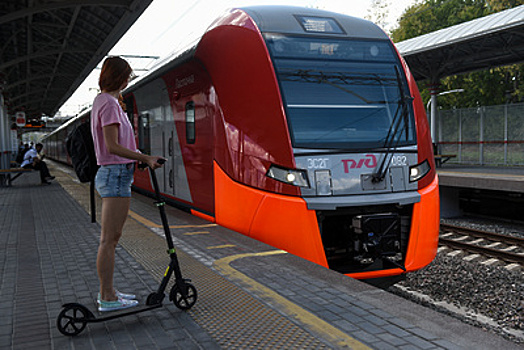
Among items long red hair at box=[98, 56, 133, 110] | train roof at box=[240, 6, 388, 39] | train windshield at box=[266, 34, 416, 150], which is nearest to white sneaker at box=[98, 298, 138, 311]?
long red hair at box=[98, 56, 133, 110]

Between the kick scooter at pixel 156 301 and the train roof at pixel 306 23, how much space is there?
9.59ft

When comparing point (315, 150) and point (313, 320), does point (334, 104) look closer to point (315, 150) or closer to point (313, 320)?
point (315, 150)

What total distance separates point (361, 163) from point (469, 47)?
1347 cm

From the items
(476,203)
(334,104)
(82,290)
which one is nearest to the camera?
(82,290)

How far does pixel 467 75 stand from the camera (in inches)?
1468

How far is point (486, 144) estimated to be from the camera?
57.0 feet

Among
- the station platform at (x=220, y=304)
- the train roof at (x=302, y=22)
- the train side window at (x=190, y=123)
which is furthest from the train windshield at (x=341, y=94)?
the train side window at (x=190, y=123)

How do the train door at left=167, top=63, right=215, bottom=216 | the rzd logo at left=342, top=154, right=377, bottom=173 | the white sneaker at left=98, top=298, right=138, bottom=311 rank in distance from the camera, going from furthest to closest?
1. the train door at left=167, top=63, right=215, bottom=216
2. the rzd logo at left=342, top=154, right=377, bottom=173
3. the white sneaker at left=98, top=298, right=138, bottom=311

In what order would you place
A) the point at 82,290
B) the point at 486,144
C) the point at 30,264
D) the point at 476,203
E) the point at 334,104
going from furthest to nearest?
the point at 486,144 → the point at 476,203 → the point at 334,104 → the point at 30,264 → the point at 82,290

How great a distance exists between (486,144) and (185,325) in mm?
16468

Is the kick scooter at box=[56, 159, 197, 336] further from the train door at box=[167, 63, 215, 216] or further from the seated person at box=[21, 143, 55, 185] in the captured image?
the seated person at box=[21, 143, 55, 185]

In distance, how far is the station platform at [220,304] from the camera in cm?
297

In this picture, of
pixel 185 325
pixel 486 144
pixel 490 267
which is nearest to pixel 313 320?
pixel 185 325

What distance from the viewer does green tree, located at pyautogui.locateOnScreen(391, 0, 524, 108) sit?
124ft
